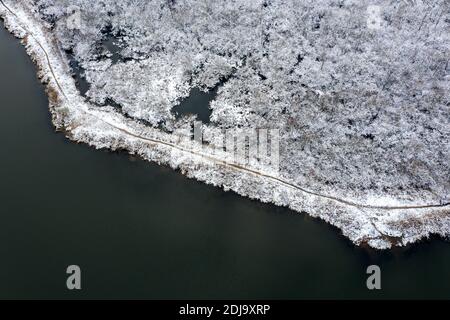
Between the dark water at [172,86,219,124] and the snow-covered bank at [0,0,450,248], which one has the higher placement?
the dark water at [172,86,219,124]

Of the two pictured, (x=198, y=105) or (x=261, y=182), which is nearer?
(x=261, y=182)

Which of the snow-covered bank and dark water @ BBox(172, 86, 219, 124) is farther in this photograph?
dark water @ BBox(172, 86, 219, 124)

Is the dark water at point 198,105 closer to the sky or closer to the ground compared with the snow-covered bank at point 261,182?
closer to the sky

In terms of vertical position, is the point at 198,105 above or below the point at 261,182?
above

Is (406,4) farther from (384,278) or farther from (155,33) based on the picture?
(384,278)

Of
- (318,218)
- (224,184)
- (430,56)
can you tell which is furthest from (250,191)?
(430,56)

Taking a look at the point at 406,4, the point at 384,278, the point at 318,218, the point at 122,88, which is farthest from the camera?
the point at 406,4

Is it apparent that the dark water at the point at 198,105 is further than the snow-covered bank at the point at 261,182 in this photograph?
Yes

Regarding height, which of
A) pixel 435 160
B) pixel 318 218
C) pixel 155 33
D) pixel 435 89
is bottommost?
pixel 318 218
